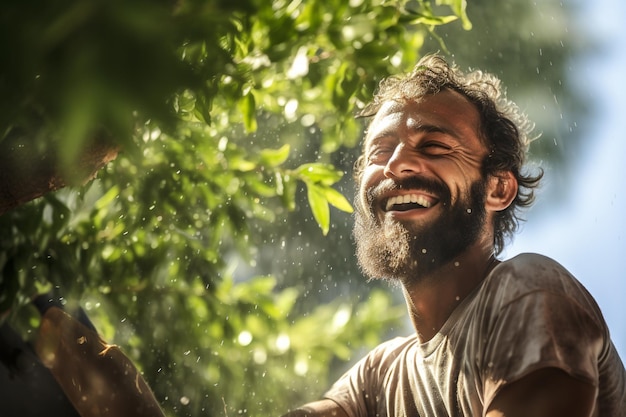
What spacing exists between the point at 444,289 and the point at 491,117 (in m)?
0.30

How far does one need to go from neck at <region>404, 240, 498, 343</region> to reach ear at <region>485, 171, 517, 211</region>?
98mm

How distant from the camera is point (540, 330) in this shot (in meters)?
1.00

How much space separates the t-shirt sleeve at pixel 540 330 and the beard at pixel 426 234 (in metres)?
0.15

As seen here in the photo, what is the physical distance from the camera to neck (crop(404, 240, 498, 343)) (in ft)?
3.94

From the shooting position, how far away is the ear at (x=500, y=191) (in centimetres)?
130

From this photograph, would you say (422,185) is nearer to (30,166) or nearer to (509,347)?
(509,347)

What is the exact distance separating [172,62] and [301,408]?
0.90m

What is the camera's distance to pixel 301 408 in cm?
130

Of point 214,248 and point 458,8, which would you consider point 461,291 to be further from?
point 214,248

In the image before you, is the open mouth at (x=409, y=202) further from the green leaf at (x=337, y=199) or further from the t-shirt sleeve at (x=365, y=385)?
the t-shirt sleeve at (x=365, y=385)

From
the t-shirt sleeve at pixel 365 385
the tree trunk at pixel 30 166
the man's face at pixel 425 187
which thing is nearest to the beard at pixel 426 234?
the man's face at pixel 425 187

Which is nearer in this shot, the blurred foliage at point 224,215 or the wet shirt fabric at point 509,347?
the wet shirt fabric at point 509,347

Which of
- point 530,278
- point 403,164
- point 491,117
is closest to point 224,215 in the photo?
point 403,164

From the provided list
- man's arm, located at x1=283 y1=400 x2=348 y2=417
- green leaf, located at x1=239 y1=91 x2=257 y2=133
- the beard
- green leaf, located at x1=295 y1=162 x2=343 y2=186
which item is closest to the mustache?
the beard
